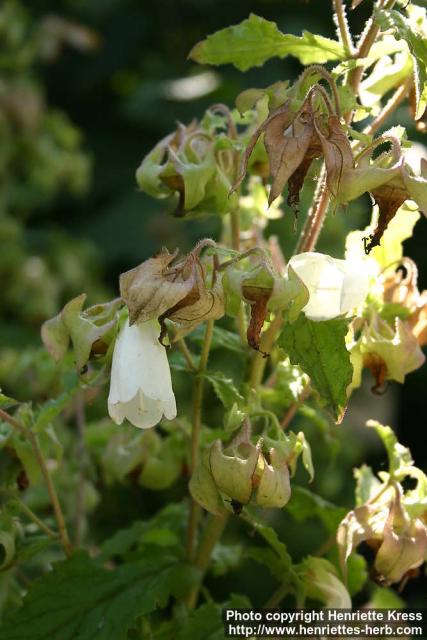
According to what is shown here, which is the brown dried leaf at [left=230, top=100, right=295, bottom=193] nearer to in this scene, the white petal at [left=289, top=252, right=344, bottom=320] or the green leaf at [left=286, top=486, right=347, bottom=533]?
the white petal at [left=289, top=252, right=344, bottom=320]

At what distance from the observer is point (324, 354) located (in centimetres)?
75

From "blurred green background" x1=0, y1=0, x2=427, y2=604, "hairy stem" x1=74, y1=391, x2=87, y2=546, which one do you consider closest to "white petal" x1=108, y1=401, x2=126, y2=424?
"hairy stem" x1=74, y1=391, x2=87, y2=546

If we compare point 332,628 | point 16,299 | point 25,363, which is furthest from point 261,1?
point 332,628

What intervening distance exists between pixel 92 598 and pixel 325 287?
1.15ft

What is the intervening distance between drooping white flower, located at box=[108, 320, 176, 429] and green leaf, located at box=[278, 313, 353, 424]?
0.09 meters

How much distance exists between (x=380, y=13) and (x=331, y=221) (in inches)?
39.5

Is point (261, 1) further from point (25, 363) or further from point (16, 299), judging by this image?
point (25, 363)

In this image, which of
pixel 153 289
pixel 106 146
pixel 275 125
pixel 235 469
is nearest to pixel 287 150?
pixel 275 125

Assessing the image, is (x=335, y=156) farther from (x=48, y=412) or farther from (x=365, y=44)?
(x=48, y=412)

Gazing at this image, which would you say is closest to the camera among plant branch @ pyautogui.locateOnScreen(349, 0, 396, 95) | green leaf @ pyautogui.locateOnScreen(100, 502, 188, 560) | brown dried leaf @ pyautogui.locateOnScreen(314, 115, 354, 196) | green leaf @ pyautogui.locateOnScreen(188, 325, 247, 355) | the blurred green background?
brown dried leaf @ pyautogui.locateOnScreen(314, 115, 354, 196)

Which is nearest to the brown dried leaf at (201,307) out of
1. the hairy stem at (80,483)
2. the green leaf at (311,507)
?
the green leaf at (311,507)

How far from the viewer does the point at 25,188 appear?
7.96 ft

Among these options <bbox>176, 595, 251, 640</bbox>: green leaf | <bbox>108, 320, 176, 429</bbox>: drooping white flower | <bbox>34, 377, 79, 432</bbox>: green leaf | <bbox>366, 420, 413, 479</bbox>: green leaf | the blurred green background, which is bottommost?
the blurred green background

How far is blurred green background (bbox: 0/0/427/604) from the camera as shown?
85.0 inches
